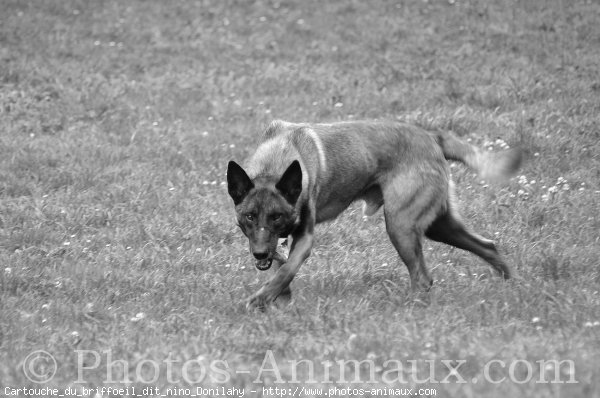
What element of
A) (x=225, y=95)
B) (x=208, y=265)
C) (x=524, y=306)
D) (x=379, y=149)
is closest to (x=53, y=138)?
(x=225, y=95)

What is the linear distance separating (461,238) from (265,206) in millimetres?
1629

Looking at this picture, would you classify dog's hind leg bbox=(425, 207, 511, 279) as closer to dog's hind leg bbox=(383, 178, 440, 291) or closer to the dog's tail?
dog's hind leg bbox=(383, 178, 440, 291)

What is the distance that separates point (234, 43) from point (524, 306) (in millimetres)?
9254

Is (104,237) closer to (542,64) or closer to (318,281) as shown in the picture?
(318,281)

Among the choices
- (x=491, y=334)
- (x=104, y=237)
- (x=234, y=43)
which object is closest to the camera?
(x=491, y=334)

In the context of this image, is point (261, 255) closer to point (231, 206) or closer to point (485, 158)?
point (485, 158)

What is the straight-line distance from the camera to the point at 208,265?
6.54 metres

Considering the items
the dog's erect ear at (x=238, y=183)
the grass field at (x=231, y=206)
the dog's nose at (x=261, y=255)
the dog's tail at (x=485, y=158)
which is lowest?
the grass field at (x=231, y=206)

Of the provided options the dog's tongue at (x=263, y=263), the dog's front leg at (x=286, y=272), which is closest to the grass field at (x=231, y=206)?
the dog's front leg at (x=286, y=272)

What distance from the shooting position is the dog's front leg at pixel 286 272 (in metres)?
5.50

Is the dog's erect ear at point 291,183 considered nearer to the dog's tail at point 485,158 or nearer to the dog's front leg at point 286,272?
the dog's front leg at point 286,272

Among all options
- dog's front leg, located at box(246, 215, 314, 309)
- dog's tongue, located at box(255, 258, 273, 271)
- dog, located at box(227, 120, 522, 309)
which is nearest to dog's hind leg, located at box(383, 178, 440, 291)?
dog, located at box(227, 120, 522, 309)

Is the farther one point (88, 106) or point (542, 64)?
point (542, 64)

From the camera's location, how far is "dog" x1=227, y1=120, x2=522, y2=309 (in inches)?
232
